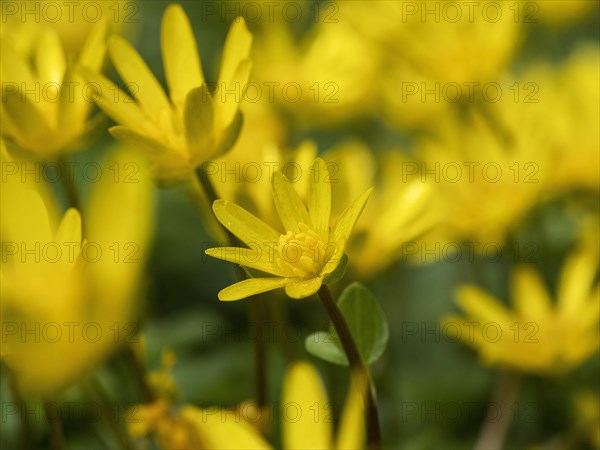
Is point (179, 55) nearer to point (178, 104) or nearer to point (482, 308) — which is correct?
point (178, 104)

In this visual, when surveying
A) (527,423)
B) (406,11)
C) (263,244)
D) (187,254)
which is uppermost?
(406,11)

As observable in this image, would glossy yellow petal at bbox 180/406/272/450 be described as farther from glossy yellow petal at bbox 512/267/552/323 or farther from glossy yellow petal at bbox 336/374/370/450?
glossy yellow petal at bbox 512/267/552/323

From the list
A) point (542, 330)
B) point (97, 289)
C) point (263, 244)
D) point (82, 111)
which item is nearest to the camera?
point (97, 289)

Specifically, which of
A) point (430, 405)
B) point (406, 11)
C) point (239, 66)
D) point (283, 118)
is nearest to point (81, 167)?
point (283, 118)

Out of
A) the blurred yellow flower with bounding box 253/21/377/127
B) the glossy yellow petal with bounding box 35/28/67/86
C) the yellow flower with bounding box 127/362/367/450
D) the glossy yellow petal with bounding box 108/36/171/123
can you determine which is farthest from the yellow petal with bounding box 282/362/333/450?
the blurred yellow flower with bounding box 253/21/377/127

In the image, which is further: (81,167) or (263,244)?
(81,167)

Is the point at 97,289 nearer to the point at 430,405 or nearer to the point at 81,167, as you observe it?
the point at 430,405
